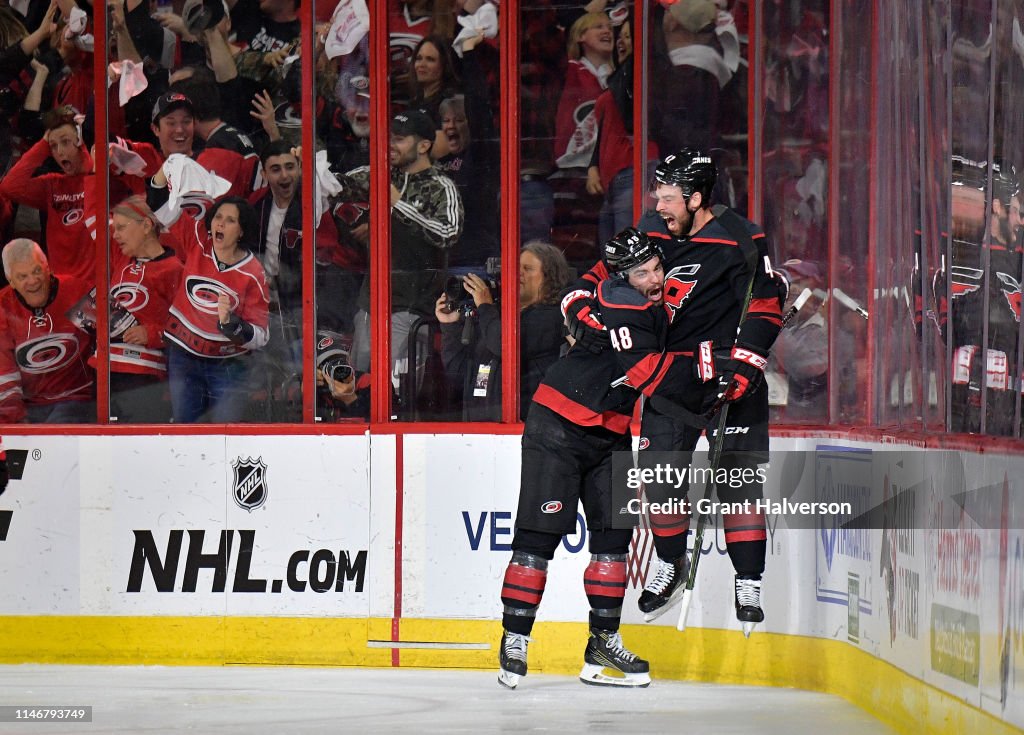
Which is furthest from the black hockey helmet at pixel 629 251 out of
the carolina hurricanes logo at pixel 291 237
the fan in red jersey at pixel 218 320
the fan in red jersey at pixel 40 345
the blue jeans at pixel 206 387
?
the fan in red jersey at pixel 40 345

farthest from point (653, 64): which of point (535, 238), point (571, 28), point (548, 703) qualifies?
point (548, 703)

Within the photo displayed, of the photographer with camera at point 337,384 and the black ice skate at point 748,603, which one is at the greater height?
the photographer with camera at point 337,384

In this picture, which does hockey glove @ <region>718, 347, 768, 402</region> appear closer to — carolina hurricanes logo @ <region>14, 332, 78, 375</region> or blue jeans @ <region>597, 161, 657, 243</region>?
blue jeans @ <region>597, 161, 657, 243</region>

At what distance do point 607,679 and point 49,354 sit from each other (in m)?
3.43

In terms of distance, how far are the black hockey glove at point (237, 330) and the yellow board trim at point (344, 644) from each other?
1473 mm

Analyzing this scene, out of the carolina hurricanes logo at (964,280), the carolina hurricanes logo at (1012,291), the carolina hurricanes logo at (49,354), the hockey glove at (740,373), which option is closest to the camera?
Answer: the carolina hurricanes logo at (1012,291)

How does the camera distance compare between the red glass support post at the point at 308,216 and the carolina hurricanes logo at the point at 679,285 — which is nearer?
the carolina hurricanes logo at the point at 679,285

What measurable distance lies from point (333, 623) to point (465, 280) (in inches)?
69.0

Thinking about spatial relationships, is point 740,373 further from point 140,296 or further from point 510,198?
point 140,296

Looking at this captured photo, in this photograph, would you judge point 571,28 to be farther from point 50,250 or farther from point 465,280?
point 50,250

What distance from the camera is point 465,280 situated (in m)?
7.07

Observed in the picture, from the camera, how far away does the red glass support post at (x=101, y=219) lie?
7141mm

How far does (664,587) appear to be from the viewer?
5.14 meters

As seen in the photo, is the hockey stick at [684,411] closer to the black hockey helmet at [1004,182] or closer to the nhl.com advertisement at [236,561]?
the black hockey helmet at [1004,182]
